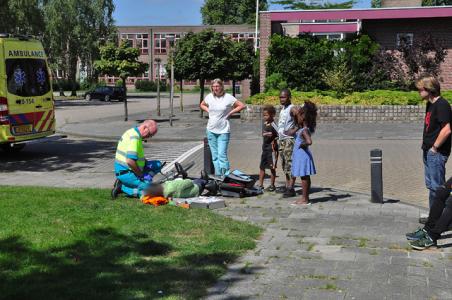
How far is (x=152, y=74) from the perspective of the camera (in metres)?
80.0

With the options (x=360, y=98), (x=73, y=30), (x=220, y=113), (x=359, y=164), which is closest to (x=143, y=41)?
(x=73, y=30)

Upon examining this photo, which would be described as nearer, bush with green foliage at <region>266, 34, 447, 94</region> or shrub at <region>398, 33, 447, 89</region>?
bush with green foliage at <region>266, 34, 447, 94</region>

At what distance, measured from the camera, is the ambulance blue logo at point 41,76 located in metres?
13.8

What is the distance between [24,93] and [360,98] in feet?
40.9

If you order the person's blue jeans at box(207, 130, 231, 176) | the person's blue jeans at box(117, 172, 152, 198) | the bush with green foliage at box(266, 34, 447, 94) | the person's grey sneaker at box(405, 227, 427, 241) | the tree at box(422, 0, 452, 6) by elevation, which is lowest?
the person's grey sneaker at box(405, 227, 427, 241)

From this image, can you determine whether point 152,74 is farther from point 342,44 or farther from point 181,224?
point 181,224

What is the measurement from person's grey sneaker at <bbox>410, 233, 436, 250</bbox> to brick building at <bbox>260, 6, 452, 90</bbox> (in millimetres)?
20659

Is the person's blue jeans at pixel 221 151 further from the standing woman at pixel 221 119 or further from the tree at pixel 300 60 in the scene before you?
the tree at pixel 300 60

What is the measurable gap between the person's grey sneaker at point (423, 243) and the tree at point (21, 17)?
35.4 m

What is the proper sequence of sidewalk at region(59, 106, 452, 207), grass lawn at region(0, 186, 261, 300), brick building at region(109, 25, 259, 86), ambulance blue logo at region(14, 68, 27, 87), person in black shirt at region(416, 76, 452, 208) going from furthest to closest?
1. brick building at region(109, 25, 259, 86)
2. ambulance blue logo at region(14, 68, 27, 87)
3. sidewalk at region(59, 106, 452, 207)
4. person in black shirt at region(416, 76, 452, 208)
5. grass lawn at region(0, 186, 261, 300)

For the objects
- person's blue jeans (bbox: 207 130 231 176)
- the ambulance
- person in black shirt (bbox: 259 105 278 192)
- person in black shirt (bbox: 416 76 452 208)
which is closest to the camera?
person in black shirt (bbox: 416 76 452 208)

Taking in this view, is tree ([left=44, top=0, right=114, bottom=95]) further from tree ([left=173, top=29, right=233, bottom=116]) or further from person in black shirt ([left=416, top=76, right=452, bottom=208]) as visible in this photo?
person in black shirt ([left=416, top=76, right=452, bottom=208])

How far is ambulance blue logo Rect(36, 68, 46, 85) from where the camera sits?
13825mm

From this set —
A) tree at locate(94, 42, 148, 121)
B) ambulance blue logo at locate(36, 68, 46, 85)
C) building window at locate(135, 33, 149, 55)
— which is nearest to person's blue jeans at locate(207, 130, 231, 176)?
ambulance blue logo at locate(36, 68, 46, 85)
